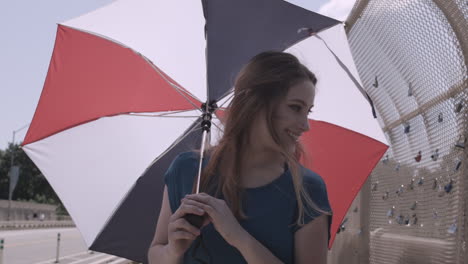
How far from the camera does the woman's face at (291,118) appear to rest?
189 centimetres

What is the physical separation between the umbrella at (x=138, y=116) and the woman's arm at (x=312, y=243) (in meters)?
1.14

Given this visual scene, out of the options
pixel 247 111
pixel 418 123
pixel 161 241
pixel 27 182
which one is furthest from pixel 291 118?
pixel 27 182

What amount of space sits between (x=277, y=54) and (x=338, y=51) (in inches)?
38.7

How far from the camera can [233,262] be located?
5.85 ft

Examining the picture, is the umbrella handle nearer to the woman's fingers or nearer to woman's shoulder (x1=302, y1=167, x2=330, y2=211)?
the woman's fingers

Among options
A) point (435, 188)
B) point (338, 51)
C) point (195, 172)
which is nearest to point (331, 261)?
point (435, 188)

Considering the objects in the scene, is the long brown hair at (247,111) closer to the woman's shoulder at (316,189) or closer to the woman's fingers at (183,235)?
the woman's shoulder at (316,189)

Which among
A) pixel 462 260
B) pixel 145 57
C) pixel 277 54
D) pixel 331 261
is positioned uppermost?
pixel 145 57

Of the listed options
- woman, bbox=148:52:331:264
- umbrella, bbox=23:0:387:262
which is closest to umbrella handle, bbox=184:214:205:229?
woman, bbox=148:52:331:264

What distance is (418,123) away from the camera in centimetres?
342

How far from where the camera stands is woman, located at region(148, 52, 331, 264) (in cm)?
168

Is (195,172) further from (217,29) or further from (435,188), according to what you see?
(435,188)

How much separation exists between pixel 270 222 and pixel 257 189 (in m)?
0.12

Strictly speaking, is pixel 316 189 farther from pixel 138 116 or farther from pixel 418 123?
pixel 418 123
